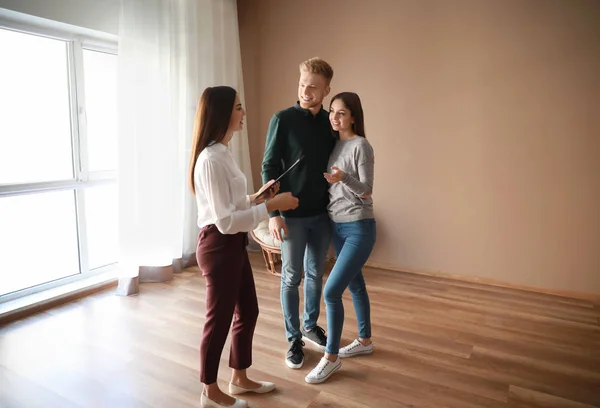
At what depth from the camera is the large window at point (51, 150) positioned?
2.98 m

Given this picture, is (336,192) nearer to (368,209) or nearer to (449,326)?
(368,209)

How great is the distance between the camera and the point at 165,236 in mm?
3463

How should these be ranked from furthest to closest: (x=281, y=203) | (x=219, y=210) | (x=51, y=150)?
(x=51, y=150) < (x=281, y=203) < (x=219, y=210)

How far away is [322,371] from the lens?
2.04 m

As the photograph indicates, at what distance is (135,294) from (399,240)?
2.24 m

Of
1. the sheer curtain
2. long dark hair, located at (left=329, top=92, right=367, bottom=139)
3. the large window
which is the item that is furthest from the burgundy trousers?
the large window

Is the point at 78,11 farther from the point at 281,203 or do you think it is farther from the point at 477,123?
the point at 477,123

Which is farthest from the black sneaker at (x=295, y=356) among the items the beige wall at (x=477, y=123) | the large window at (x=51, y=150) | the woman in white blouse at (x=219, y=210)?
the large window at (x=51, y=150)

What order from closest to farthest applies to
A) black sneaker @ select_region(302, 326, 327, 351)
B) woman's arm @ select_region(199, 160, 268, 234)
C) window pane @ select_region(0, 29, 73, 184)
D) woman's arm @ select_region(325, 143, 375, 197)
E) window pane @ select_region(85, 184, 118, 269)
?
woman's arm @ select_region(199, 160, 268, 234) < woman's arm @ select_region(325, 143, 375, 197) < black sneaker @ select_region(302, 326, 327, 351) < window pane @ select_region(0, 29, 73, 184) < window pane @ select_region(85, 184, 118, 269)

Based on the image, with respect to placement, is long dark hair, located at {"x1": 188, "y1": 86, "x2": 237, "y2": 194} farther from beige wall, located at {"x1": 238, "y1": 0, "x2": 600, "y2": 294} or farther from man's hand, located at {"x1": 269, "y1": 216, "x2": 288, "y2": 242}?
beige wall, located at {"x1": 238, "y1": 0, "x2": 600, "y2": 294}

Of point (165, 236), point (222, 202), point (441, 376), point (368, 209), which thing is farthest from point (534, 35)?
point (165, 236)

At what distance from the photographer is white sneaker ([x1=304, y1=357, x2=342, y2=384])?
203 centimetres

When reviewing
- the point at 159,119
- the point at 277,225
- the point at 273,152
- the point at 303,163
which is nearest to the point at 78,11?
the point at 159,119

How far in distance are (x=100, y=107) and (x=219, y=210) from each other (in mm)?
2549
